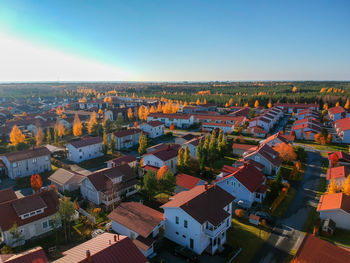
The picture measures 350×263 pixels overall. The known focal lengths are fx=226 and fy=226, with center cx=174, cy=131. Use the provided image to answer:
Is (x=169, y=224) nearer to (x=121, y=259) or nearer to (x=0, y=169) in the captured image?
(x=121, y=259)

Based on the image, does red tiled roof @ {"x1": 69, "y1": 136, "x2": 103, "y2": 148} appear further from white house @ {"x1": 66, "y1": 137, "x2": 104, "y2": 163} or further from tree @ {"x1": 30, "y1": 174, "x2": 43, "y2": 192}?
tree @ {"x1": 30, "y1": 174, "x2": 43, "y2": 192}

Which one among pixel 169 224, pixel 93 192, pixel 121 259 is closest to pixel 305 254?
pixel 169 224

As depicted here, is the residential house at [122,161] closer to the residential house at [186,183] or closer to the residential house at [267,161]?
the residential house at [186,183]

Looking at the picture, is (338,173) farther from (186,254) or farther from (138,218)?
(138,218)

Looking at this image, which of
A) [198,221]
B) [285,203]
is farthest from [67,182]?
[285,203]

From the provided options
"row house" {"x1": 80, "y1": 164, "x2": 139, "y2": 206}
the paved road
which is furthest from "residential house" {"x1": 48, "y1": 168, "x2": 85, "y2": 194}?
the paved road

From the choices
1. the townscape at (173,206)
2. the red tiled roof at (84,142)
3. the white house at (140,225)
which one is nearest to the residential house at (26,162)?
the townscape at (173,206)
